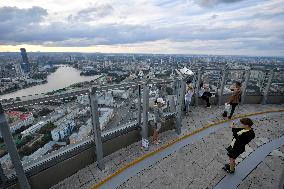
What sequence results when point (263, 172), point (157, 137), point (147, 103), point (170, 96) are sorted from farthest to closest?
1. point (170, 96)
2. point (157, 137)
3. point (147, 103)
4. point (263, 172)

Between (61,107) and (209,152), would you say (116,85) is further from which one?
(209,152)

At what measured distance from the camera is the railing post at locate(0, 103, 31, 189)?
3.20 m

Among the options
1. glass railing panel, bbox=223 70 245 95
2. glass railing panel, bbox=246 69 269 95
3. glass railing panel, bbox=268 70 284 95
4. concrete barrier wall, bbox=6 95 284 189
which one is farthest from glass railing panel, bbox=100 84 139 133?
glass railing panel, bbox=268 70 284 95

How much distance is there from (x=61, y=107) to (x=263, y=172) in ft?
17.0

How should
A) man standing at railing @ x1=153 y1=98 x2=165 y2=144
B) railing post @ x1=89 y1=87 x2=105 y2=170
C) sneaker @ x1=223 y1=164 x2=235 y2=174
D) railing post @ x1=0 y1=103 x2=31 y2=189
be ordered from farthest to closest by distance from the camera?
1. man standing at railing @ x1=153 y1=98 x2=165 y2=144
2. sneaker @ x1=223 y1=164 x2=235 y2=174
3. railing post @ x1=89 y1=87 x2=105 y2=170
4. railing post @ x1=0 y1=103 x2=31 y2=189

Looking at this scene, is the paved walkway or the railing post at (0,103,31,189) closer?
the railing post at (0,103,31,189)

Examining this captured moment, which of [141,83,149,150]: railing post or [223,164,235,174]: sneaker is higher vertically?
[141,83,149,150]: railing post

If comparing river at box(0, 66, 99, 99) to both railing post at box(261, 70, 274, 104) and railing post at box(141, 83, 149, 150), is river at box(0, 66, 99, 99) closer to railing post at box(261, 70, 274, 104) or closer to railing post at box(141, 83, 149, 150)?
railing post at box(141, 83, 149, 150)

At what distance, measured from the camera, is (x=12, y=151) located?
338cm

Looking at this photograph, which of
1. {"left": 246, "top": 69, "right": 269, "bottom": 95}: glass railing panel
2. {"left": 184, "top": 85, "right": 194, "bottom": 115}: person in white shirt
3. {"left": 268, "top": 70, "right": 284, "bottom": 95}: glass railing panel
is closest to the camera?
{"left": 184, "top": 85, "right": 194, "bottom": 115}: person in white shirt

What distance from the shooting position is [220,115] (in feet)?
27.2

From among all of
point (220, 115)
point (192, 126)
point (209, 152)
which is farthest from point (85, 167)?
point (220, 115)

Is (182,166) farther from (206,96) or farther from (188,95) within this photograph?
(206,96)

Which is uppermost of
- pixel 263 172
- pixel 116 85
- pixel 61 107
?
pixel 116 85
